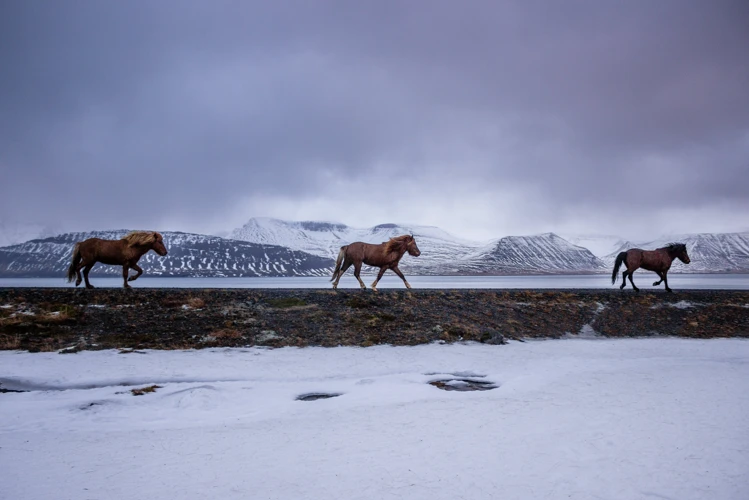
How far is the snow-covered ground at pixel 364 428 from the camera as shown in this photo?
5.90m

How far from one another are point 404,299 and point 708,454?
13.2m

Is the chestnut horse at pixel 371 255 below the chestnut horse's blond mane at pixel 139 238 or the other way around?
below

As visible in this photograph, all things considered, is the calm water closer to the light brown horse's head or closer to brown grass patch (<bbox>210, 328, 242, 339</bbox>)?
the light brown horse's head

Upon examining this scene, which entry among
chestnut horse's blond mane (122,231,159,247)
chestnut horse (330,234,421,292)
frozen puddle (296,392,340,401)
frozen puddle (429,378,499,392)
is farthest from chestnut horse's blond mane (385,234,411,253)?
frozen puddle (296,392,340,401)

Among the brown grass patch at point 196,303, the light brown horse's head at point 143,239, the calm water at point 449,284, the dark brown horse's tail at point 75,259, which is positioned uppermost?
the light brown horse's head at point 143,239

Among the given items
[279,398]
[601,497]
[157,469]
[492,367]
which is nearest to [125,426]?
[157,469]

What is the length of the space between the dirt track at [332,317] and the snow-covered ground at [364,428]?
1.60 meters

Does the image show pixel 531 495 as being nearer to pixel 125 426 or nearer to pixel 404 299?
pixel 125 426

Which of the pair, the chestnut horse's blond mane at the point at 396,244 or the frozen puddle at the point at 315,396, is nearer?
the frozen puddle at the point at 315,396

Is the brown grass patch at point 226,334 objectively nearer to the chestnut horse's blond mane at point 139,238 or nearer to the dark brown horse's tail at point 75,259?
the chestnut horse's blond mane at point 139,238

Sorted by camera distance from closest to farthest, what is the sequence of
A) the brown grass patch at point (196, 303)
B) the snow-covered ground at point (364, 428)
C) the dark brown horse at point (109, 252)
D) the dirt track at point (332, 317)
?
the snow-covered ground at point (364, 428), the dirt track at point (332, 317), the brown grass patch at point (196, 303), the dark brown horse at point (109, 252)

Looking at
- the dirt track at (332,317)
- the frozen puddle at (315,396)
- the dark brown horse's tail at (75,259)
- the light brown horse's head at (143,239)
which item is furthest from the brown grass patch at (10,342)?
the frozen puddle at (315,396)

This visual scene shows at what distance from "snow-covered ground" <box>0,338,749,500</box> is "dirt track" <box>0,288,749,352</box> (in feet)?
5.25

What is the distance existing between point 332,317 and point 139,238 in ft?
31.7
